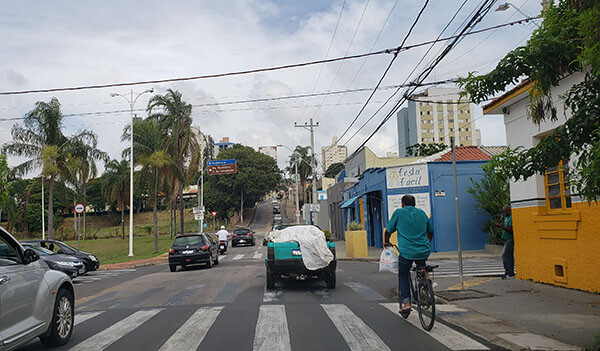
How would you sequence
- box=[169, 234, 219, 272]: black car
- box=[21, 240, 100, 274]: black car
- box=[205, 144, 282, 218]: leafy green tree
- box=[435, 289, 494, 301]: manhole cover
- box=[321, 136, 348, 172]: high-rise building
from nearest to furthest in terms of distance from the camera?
box=[435, 289, 494, 301]: manhole cover
box=[21, 240, 100, 274]: black car
box=[169, 234, 219, 272]: black car
box=[205, 144, 282, 218]: leafy green tree
box=[321, 136, 348, 172]: high-rise building

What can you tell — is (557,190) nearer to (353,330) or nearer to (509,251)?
(509,251)

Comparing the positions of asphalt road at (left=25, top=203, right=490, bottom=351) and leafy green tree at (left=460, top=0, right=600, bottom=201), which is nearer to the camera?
leafy green tree at (left=460, top=0, right=600, bottom=201)

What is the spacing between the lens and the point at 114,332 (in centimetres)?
738

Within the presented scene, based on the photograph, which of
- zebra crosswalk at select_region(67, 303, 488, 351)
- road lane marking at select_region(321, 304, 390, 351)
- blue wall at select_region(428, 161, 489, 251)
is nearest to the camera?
road lane marking at select_region(321, 304, 390, 351)

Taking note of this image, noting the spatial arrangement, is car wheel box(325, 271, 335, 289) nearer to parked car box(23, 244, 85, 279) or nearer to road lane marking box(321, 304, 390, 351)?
road lane marking box(321, 304, 390, 351)

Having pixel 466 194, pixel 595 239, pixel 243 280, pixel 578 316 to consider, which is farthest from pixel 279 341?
pixel 466 194

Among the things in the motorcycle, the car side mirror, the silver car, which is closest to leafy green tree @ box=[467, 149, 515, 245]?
the motorcycle

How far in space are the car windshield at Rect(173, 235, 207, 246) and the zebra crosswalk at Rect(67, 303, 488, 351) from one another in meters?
10.2

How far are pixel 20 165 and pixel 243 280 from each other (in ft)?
72.4

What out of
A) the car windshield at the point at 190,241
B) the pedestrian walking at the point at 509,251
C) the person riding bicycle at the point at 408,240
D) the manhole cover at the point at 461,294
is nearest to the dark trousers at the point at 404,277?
the person riding bicycle at the point at 408,240

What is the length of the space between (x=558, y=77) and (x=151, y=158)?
28874 millimetres

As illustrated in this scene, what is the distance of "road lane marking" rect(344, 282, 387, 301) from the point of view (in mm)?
10641

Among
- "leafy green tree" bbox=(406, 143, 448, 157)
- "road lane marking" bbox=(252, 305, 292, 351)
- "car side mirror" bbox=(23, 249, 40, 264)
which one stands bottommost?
"road lane marking" bbox=(252, 305, 292, 351)

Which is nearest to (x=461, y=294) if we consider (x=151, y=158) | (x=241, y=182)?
(x=151, y=158)
